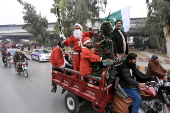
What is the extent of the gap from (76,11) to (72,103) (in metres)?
15.7

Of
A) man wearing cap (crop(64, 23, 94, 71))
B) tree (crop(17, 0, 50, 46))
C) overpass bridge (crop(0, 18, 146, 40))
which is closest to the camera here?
man wearing cap (crop(64, 23, 94, 71))

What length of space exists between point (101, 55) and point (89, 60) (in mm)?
329

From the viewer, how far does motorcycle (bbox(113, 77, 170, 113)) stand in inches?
98.0

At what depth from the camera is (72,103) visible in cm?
349

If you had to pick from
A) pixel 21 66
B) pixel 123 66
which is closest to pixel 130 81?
pixel 123 66

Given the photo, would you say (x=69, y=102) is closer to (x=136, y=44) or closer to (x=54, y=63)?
(x=54, y=63)

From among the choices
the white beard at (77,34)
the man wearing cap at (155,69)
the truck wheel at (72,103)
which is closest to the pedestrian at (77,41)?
the white beard at (77,34)

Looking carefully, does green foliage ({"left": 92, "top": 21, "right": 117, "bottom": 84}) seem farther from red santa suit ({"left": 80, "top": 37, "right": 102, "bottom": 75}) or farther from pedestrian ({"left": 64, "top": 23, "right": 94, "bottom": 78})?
pedestrian ({"left": 64, "top": 23, "right": 94, "bottom": 78})

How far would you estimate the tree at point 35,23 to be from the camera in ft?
62.6

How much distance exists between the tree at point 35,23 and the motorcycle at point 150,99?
18963 mm

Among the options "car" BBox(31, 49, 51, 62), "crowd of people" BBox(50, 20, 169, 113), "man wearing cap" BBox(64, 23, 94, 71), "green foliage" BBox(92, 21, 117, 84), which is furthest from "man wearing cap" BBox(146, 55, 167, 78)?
"car" BBox(31, 49, 51, 62)

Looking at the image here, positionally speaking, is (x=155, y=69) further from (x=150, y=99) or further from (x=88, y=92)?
(x=88, y=92)

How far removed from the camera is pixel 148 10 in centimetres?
1055

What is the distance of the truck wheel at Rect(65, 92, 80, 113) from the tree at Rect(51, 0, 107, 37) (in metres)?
14.9
